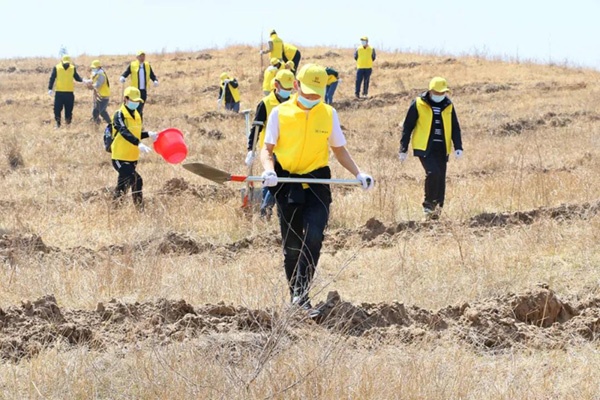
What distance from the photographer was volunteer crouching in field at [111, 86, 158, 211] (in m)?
10.1

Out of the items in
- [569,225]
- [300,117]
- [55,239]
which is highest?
[300,117]

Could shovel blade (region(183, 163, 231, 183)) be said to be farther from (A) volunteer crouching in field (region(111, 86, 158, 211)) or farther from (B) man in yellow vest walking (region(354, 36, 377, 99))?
(B) man in yellow vest walking (region(354, 36, 377, 99))

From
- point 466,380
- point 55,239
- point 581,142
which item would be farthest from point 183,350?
point 581,142

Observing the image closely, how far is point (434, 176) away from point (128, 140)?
10.5 feet

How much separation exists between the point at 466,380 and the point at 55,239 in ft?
18.0

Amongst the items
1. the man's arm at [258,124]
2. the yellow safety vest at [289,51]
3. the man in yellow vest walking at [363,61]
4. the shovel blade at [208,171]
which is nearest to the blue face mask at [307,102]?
the shovel blade at [208,171]

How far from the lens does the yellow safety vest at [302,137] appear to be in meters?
6.09

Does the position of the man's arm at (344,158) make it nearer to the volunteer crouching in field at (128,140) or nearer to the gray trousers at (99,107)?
the volunteer crouching in field at (128,140)

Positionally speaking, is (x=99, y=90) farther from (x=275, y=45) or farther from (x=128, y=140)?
(x=128, y=140)

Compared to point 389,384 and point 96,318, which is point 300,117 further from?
point 389,384

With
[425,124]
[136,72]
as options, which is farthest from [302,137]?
[136,72]

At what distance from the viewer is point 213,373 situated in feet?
14.0

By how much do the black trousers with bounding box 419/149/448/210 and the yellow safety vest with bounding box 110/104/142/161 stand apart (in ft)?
9.97

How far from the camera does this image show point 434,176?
9.70 meters
